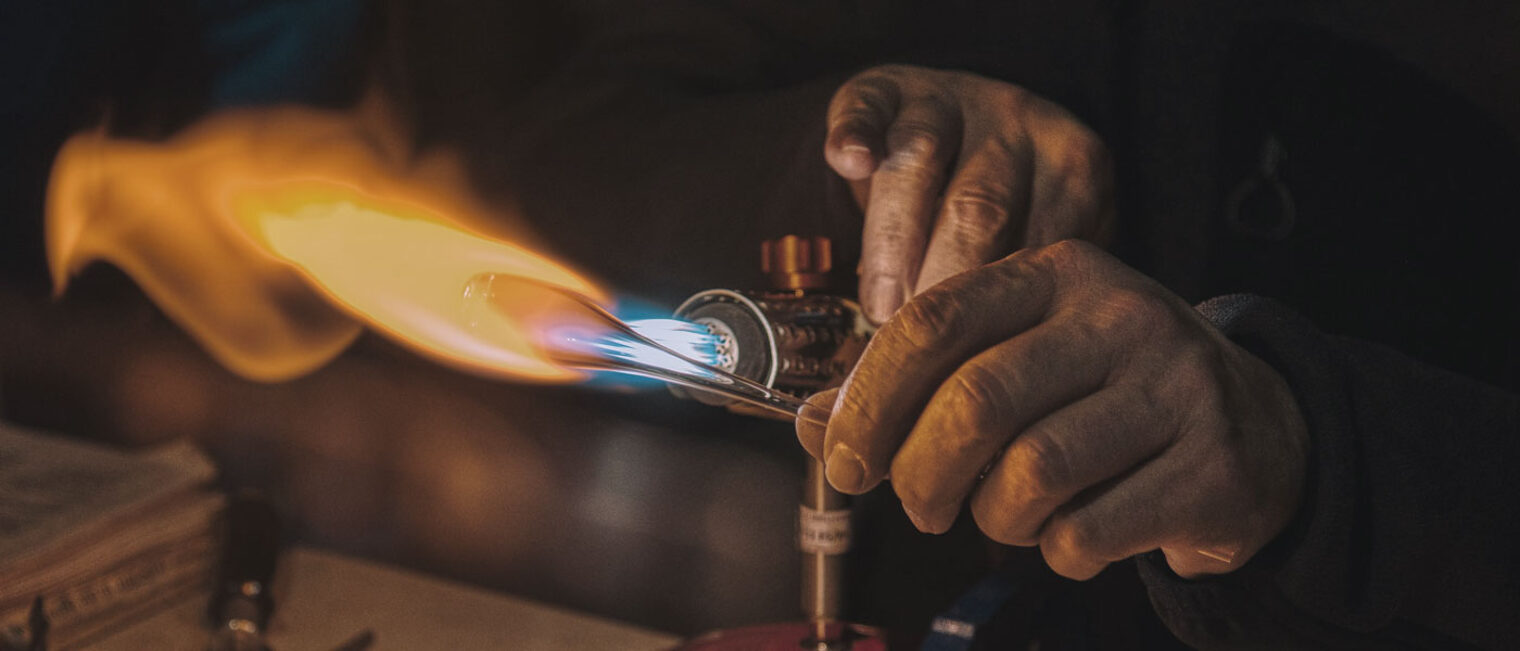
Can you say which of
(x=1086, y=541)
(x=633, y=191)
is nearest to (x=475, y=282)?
(x=1086, y=541)

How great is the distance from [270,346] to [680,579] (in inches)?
20.9

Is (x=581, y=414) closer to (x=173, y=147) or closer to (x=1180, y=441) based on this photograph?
(x=173, y=147)

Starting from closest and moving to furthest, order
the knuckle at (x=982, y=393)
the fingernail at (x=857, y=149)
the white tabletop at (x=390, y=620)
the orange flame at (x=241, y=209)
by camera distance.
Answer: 1. the knuckle at (x=982, y=393)
2. the fingernail at (x=857, y=149)
3. the white tabletop at (x=390, y=620)
4. the orange flame at (x=241, y=209)

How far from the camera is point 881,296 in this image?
0.54m

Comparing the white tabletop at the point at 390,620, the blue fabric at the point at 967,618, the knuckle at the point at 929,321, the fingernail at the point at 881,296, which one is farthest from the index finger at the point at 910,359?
the white tabletop at the point at 390,620

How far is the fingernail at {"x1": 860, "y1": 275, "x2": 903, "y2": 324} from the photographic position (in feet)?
1.77

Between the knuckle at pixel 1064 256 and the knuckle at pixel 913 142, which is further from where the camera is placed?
the knuckle at pixel 913 142

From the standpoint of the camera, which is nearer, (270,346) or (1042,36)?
(1042,36)

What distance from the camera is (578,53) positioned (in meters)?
1.11

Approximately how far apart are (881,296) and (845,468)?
174 millimetres

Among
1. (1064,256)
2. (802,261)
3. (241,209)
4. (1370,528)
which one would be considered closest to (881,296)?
(802,261)

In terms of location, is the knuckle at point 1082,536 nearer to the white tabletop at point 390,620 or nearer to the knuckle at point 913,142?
the knuckle at point 913,142

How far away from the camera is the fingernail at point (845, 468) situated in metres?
0.38

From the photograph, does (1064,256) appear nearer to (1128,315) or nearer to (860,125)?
(1128,315)
